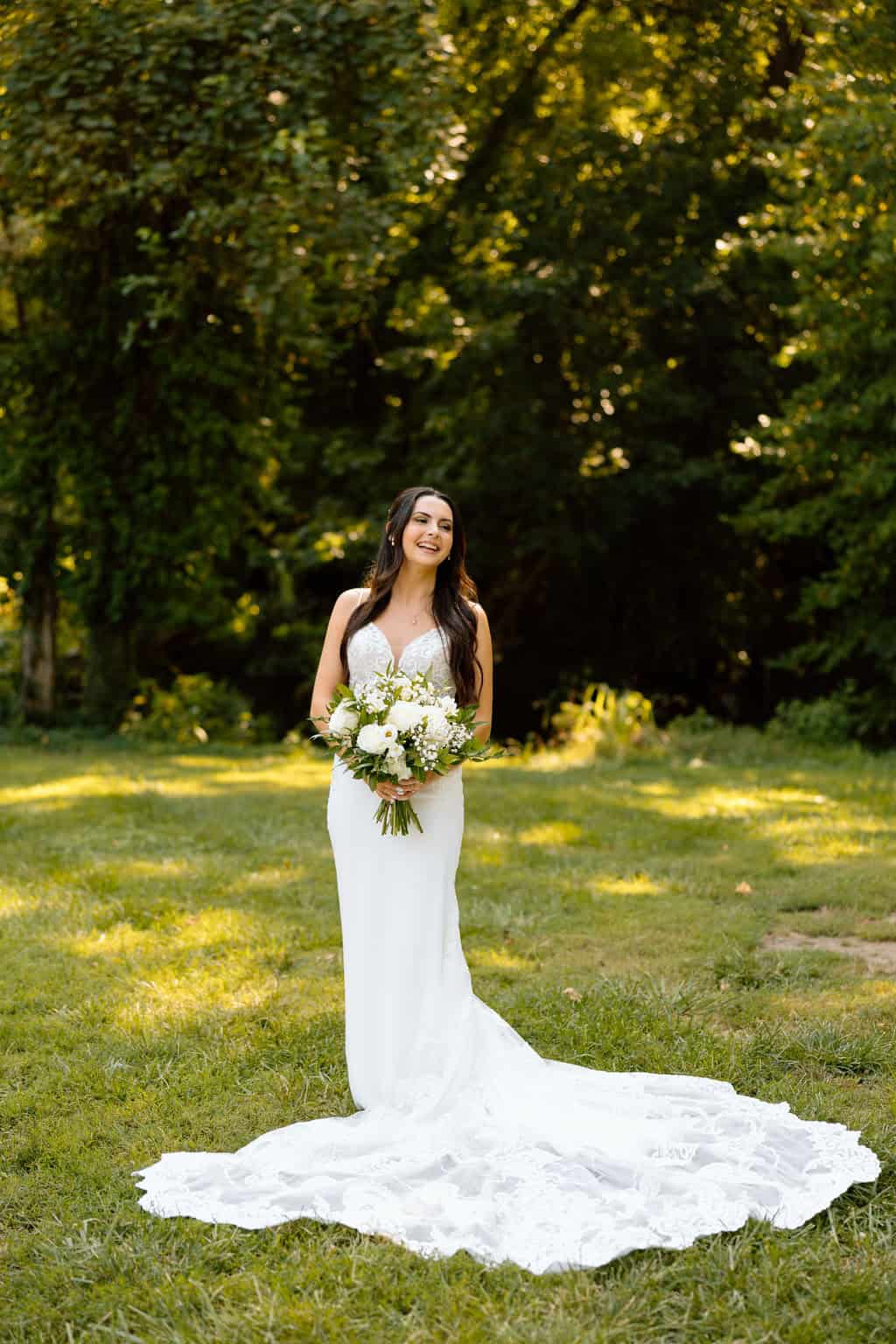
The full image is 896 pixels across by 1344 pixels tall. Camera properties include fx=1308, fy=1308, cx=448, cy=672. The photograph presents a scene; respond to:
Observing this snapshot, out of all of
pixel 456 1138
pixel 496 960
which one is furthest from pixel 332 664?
pixel 496 960

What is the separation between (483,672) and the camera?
4.91m

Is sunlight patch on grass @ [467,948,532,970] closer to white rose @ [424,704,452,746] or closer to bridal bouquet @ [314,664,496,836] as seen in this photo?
bridal bouquet @ [314,664,496,836]

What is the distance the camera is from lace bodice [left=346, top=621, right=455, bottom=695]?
4.76m

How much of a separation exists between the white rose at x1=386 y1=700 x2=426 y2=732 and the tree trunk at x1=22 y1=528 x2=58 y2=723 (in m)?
10.8

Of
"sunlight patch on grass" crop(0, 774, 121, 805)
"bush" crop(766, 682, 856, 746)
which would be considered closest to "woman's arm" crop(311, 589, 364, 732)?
"sunlight patch on grass" crop(0, 774, 121, 805)

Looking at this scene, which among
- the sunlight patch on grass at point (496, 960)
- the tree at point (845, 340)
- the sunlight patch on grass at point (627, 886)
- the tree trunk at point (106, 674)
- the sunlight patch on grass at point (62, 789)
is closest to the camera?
the sunlight patch on grass at point (496, 960)

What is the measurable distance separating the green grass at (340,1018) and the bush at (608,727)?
1.45 meters

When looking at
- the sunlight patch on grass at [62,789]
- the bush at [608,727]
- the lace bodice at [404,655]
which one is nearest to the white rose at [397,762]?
the lace bodice at [404,655]

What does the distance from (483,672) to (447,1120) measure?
1.60 meters

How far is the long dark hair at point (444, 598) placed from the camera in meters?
4.81

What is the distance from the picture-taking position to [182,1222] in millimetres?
3721

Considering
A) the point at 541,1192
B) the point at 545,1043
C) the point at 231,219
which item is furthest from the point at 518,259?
the point at 541,1192

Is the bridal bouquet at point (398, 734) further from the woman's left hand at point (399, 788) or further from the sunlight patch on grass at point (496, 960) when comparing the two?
the sunlight patch on grass at point (496, 960)

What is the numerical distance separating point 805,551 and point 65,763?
31.3 feet
